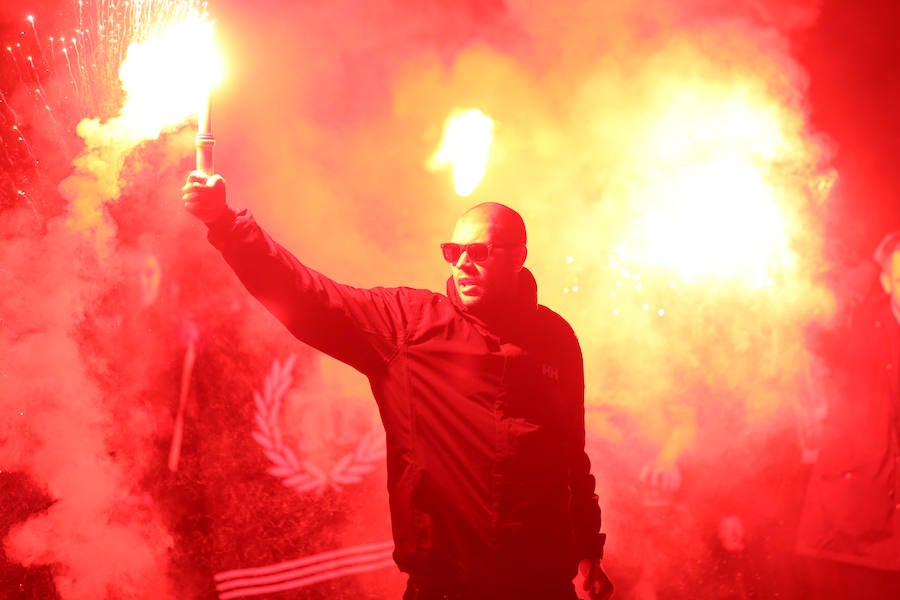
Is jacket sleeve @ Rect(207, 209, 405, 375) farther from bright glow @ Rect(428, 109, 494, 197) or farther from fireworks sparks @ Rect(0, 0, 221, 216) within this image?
bright glow @ Rect(428, 109, 494, 197)

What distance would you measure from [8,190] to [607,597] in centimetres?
357

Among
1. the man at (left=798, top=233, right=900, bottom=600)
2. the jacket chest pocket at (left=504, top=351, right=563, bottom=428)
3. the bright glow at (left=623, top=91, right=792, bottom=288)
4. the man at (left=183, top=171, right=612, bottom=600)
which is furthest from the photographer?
the bright glow at (left=623, top=91, right=792, bottom=288)

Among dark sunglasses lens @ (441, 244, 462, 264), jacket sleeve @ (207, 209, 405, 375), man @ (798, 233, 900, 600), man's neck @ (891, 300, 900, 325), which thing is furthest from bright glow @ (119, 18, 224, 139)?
man's neck @ (891, 300, 900, 325)

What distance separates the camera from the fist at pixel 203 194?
2.49 metres

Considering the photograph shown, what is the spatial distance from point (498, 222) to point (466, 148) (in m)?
2.45

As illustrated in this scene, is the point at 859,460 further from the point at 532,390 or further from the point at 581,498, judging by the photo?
the point at 532,390

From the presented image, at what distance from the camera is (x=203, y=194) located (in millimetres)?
2500

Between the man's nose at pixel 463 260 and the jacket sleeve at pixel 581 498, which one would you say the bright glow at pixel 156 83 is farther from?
the jacket sleeve at pixel 581 498

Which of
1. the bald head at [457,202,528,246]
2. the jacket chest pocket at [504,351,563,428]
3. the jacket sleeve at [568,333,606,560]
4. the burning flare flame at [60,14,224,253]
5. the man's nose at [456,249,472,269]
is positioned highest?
the burning flare flame at [60,14,224,253]

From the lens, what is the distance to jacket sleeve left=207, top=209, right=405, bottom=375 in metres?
2.65

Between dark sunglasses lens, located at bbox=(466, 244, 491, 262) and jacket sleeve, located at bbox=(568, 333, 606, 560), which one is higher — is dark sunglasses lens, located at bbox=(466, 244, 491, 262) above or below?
above

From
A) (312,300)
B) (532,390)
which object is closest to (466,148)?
(532,390)

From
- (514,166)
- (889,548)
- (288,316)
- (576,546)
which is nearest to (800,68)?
(514,166)

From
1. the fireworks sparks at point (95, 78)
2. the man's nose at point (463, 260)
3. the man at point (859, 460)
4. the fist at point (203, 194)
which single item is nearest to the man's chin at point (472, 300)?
the man's nose at point (463, 260)
